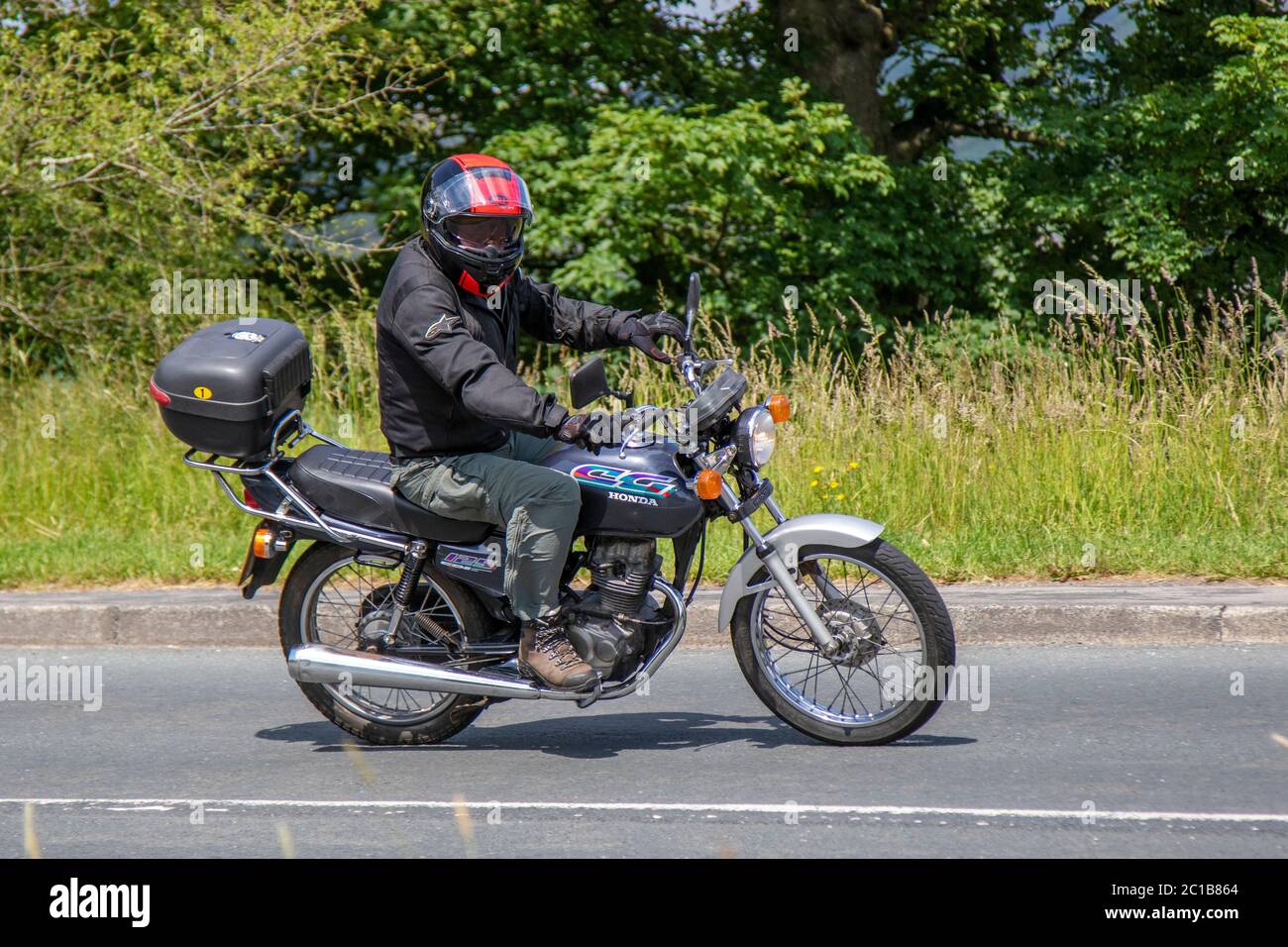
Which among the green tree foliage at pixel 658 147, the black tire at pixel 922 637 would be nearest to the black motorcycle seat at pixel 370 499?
the black tire at pixel 922 637

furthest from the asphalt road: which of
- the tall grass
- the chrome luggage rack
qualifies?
the tall grass

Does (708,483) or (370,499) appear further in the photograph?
(370,499)

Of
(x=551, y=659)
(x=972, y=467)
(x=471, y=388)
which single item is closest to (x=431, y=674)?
(x=551, y=659)

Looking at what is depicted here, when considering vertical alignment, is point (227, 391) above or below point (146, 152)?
below

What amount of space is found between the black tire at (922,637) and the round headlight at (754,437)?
35cm

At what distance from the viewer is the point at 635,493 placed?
4.93 metres

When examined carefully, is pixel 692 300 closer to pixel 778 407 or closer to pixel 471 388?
pixel 778 407

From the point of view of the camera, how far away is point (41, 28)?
14.1 m

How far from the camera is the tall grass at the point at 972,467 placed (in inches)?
323

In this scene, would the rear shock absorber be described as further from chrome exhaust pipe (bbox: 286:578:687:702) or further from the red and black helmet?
the red and black helmet

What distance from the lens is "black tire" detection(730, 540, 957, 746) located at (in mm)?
4859

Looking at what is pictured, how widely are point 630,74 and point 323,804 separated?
13123 millimetres

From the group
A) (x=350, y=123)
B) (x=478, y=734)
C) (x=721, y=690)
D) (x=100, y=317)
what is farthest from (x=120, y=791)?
(x=350, y=123)

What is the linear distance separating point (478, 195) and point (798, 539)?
1547 mm
